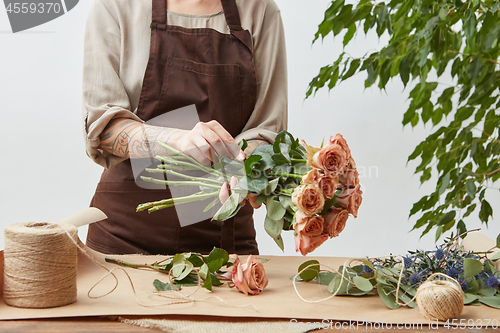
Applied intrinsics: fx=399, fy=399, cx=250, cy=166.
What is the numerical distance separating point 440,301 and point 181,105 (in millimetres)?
715

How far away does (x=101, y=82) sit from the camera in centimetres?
91

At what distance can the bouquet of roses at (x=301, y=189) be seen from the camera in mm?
562

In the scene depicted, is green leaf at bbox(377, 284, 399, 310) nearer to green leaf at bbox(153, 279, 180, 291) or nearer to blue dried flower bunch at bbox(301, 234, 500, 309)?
blue dried flower bunch at bbox(301, 234, 500, 309)

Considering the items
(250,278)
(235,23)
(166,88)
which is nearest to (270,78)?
(235,23)

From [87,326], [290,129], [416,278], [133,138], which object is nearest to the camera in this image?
[87,326]

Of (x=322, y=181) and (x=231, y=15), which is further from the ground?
(x=231, y=15)

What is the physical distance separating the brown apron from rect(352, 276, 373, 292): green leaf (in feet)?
1.35

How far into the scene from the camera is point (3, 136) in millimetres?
1766

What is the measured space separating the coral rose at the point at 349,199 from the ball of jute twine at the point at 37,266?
0.38 meters

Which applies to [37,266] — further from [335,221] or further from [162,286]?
[335,221]

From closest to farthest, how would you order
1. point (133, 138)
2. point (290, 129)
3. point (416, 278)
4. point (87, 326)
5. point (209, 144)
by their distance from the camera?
point (87, 326) → point (416, 278) → point (209, 144) → point (133, 138) → point (290, 129)

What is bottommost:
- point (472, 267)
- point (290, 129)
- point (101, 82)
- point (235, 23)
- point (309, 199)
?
point (290, 129)

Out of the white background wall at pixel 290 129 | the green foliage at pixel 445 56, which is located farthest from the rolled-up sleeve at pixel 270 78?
the white background wall at pixel 290 129

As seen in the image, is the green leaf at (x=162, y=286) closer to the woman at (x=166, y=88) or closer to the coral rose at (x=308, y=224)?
the coral rose at (x=308, y=224)
